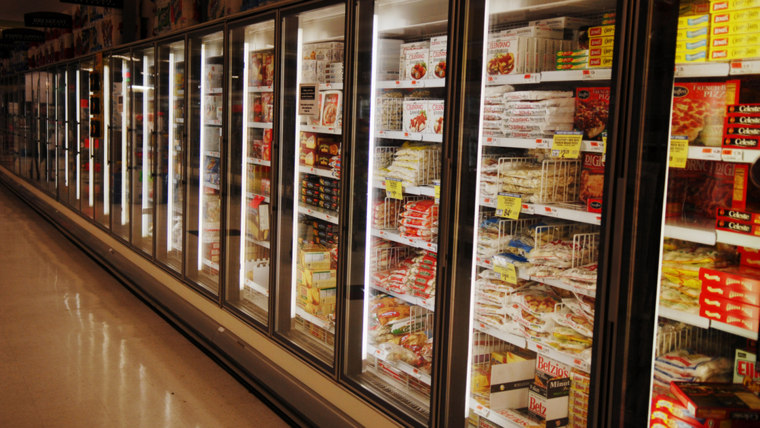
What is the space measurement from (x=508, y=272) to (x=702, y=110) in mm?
851

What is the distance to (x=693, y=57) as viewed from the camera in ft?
6.17

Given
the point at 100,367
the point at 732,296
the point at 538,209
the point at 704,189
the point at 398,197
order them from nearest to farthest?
the point at 732,296, the point at 704,189, the point at 538,209, the point at 398,197, the point at 100,367

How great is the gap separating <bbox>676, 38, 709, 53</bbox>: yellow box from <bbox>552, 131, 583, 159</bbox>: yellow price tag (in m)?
0.37

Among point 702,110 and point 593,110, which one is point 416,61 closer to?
point 593,110

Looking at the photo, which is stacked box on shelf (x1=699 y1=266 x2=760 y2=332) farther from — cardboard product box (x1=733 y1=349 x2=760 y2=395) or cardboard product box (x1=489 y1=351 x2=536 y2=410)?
cardboard product box (x1=489 y1=351 x2=536 y2=410)

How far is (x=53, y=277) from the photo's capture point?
638cm

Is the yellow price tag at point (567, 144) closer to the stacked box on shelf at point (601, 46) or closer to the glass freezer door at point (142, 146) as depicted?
the stacked box on shelf at point (601, 46)

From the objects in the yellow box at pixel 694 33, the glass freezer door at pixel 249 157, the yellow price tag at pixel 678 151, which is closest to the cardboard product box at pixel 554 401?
the yellow price tag at pixel 678 151

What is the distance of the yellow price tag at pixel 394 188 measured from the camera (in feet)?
9.50

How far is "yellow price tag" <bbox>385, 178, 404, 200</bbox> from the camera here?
2.89 m

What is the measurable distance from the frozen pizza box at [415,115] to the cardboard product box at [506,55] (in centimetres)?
41

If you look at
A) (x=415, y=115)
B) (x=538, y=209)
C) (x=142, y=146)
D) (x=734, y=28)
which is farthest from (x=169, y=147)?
(x=734, y=28)

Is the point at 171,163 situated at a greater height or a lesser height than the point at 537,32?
lesser

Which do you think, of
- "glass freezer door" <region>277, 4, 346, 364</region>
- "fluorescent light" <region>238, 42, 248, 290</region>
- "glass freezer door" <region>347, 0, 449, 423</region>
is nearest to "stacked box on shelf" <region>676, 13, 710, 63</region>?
"glass freezer door" <region>347, 0, 449, 423</region>
